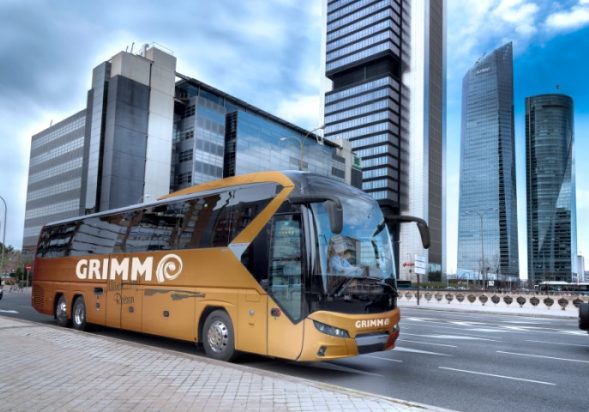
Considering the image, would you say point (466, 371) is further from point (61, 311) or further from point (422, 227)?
point (61, 311)

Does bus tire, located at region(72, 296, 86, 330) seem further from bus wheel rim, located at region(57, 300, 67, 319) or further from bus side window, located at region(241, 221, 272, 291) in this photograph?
bus side window, located at region(241, 221, 272, 291)

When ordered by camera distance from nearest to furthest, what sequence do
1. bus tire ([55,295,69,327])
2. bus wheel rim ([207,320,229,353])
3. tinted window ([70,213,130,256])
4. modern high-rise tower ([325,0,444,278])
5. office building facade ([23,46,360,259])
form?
bus wheel rim ([207,320,229,353]) → tinted window ([70,213,130,256]) → bus tire ([55,295,69,327]) → office building facade ([23,46,360,259]) → modern high-rise tower ([325,0,444,278])

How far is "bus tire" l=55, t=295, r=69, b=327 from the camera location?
15.4m

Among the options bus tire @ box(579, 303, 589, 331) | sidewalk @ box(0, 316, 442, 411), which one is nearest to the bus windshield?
sidewalk @ box(0, 316, 442, 411)

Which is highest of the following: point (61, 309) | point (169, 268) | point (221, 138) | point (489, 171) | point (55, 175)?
point (489, 171)

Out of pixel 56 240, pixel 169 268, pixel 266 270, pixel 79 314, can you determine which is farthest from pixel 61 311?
pixel 266 270

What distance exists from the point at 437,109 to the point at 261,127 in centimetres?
8800

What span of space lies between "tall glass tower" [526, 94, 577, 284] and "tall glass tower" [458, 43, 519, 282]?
7.51 m

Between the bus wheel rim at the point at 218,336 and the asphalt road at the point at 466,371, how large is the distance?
56 centimetres

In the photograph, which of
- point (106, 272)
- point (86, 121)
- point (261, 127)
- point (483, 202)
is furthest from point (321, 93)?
point (106, 272)

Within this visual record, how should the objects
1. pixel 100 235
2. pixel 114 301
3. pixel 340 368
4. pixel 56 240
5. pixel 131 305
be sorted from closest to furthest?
1. pixel 340 368
2. pixel 131 305
3. pixel 114 301
4. pixel 100 235
5. pixel 56 240

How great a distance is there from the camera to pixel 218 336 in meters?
9.58

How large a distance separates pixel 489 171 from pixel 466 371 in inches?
7115

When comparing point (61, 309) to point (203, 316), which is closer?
point (203, 316)
